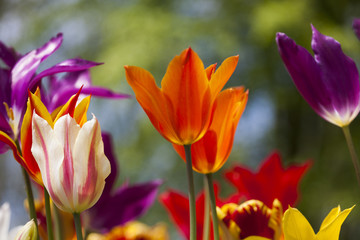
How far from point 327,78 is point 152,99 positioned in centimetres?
9

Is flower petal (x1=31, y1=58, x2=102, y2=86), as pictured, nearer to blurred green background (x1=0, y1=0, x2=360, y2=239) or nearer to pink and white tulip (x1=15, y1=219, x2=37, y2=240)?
pink and white tulip (x1=15, y1=219, x2=37, y2=240)

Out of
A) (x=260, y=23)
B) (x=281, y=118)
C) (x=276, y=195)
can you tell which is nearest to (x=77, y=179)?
(x=276, y=195)

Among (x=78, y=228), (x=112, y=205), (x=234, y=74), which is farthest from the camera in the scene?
(x=234, y=74)

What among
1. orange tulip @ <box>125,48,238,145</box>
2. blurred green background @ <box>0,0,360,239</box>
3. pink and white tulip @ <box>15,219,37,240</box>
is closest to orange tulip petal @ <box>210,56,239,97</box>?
orange tulip @ <box>125,48,238,145</box>

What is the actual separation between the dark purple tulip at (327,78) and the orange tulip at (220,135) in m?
0.03

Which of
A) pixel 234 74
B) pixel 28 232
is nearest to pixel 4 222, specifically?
pixel 28 232

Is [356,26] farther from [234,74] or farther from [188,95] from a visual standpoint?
[234,74]

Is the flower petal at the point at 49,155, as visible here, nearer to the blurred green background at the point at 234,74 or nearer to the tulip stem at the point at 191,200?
the tulip stem at the point at 191,200

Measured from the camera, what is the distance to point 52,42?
0.93 feet

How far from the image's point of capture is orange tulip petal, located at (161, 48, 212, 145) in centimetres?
24

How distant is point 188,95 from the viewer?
0.25 metres

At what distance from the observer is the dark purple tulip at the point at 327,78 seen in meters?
0.26

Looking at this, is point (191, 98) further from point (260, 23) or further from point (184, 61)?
point (260, 23)

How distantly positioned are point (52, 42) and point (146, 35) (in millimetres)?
3846
